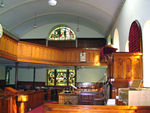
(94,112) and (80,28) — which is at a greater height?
(80,28)

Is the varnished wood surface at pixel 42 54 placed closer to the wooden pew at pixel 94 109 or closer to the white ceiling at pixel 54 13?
the white ceiling at pixel 54 13

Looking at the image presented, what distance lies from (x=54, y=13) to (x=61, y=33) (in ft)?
12.1

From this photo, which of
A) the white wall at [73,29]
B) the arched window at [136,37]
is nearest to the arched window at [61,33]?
the white wall at [73,29]

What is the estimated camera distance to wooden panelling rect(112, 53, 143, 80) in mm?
7746

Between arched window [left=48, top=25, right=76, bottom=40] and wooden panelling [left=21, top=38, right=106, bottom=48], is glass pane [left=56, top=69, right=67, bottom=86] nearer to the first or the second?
wooden panelling [left=21, top=38, right=106, bottom=48]

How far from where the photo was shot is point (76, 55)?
16.4 metres

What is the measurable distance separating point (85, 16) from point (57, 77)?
6.75 meters

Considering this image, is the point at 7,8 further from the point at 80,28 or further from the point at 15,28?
the point at 80,28

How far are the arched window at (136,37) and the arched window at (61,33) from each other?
12.7m

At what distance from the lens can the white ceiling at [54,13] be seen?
1408 cm

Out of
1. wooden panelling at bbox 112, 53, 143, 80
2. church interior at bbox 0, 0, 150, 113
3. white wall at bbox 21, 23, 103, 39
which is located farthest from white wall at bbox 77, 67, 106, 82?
wooden panelling at bbox 112, 53, 143, 80

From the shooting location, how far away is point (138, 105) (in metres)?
3.99

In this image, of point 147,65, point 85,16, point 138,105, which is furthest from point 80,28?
point 138,105

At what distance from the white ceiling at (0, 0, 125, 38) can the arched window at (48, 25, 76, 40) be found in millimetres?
893
